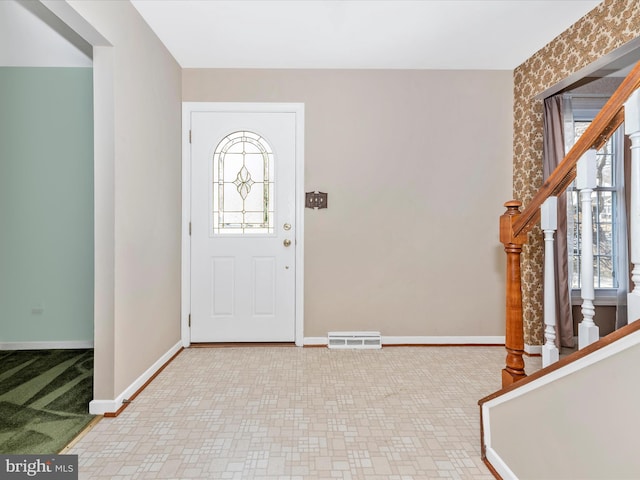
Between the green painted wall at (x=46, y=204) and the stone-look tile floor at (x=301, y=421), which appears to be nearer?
the stone-look tile floor at (x=301, y=421)

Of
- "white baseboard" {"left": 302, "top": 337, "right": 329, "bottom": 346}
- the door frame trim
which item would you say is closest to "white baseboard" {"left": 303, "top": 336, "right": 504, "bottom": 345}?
"white baseboard" {"left": 302, "top": 337, "right": 329, "bottom": 346}

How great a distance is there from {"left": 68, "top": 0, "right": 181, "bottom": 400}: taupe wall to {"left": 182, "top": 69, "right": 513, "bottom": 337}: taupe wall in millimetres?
771

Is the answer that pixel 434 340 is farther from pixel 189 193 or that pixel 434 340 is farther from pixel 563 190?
pixel 189 193

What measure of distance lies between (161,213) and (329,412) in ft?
6.38

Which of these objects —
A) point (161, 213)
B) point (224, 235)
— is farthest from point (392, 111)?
point (161, 213)

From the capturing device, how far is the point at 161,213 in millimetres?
2766

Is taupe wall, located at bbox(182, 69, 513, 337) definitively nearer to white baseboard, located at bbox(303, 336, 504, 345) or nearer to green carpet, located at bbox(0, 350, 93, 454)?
white baseboard, located at bbox(303, 336, 504, 345)

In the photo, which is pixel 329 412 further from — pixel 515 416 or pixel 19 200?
pixel 19 200

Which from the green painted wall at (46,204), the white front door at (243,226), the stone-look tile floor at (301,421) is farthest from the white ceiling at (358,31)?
the stone-look tile floor at (301,421)

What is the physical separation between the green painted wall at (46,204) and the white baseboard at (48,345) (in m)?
0.03

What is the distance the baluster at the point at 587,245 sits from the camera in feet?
3.92

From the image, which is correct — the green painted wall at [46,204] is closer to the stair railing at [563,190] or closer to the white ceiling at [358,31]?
the white ceiling at [358,31]

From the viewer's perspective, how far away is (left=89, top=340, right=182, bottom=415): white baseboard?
204 centimetres

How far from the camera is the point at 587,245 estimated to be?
48.1 inches
